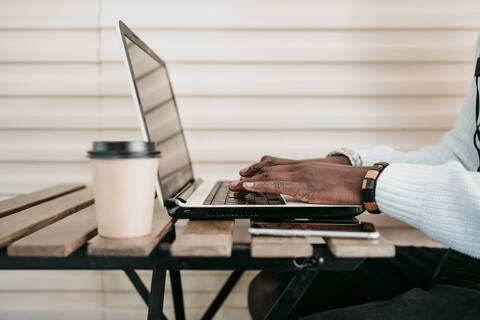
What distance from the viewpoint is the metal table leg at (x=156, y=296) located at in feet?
2.51

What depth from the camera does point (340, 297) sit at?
3.37ft

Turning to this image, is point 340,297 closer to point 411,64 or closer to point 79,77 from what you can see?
point 411,64

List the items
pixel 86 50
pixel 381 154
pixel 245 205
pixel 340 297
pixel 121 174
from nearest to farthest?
pixel 121 174, pixel 245 205, pixel 340 297, pixel 381 154, pixel 86 50

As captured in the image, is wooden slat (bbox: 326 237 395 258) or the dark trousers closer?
wooden slat (bbox: 326 237 395 258)

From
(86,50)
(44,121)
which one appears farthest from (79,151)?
(86,50)

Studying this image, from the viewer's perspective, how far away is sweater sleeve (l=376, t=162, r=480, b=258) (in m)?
0.77

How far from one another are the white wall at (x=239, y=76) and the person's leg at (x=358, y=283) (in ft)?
1.81

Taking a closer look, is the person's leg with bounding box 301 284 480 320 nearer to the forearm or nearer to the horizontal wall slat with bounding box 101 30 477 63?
the forearm

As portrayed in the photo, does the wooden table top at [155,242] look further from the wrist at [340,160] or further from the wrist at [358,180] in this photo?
the wrist at [340,160]

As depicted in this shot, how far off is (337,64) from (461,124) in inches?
20.1

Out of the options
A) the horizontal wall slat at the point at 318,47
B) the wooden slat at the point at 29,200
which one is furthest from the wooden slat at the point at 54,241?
the horizontal wall slat at the point at 318,47

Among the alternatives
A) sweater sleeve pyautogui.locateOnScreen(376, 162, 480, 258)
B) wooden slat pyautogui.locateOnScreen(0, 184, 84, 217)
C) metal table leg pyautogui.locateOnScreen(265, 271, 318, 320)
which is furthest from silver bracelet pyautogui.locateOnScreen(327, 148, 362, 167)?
wooden slat pyautogui.locateOnScreen(0, 184, 84, 217)

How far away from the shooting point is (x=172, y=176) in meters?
1.08

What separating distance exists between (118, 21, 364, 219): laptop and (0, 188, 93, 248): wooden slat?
0.24 m
